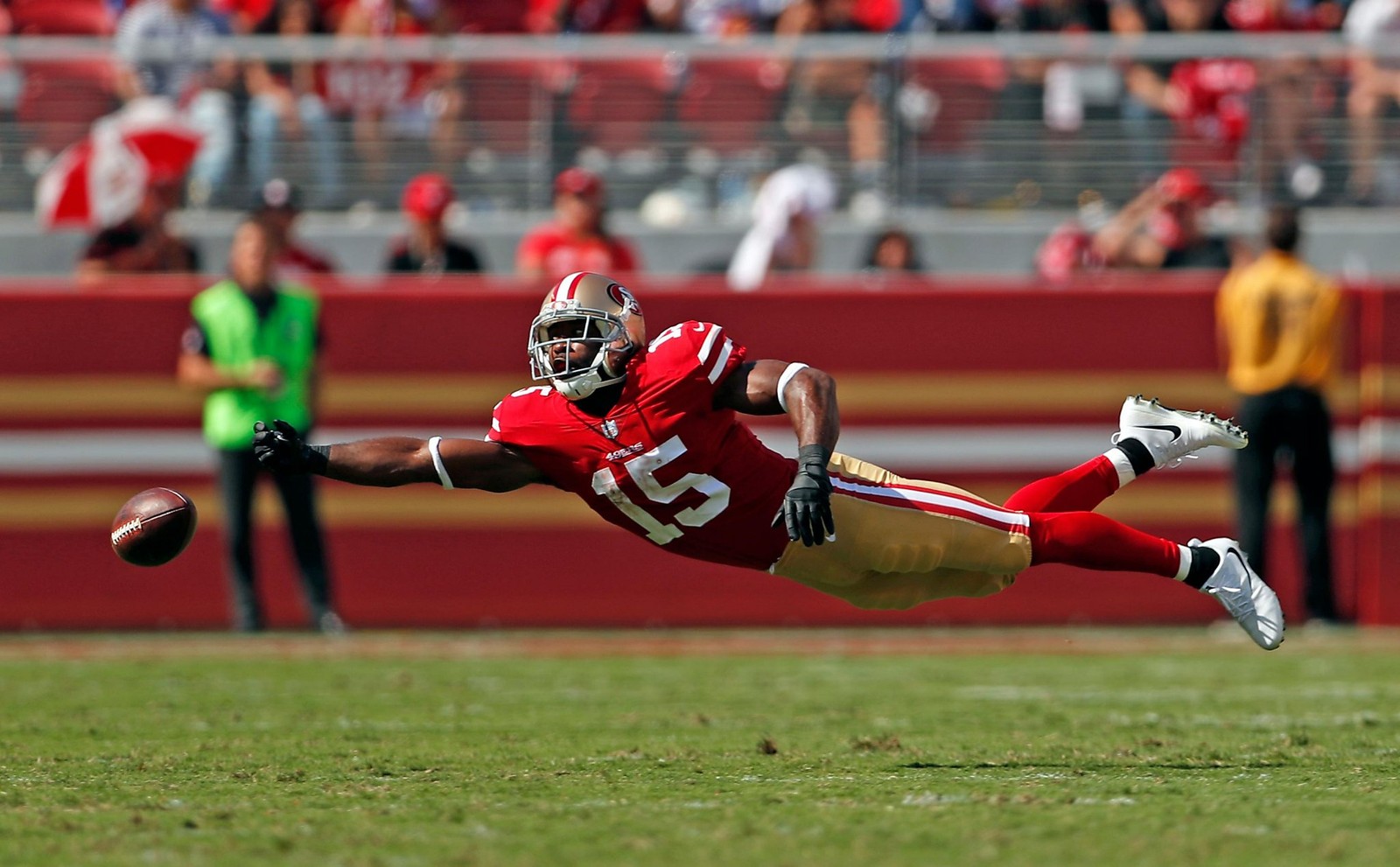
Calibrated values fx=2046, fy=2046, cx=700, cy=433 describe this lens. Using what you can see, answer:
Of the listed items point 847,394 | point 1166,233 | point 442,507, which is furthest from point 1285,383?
point 442,507

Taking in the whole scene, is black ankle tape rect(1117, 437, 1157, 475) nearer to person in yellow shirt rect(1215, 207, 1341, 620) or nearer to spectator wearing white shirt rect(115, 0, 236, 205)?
person in yellow shirt rect(1215, 207, 1341, 620)

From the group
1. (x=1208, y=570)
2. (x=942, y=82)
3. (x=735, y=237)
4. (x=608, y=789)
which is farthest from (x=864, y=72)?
(x=608, y=789)

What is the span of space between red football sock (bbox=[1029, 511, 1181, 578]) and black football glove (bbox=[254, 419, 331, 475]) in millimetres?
2194

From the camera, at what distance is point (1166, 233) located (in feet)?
38.6

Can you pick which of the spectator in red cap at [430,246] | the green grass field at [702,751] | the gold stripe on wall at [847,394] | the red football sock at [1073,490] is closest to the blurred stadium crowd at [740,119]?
the spectator in red cap at [430,246]

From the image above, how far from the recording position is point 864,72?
12.2 meters

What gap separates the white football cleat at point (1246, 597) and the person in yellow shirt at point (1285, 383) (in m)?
4.08

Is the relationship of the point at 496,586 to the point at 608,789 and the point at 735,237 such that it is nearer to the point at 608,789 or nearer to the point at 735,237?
the point at 735,237

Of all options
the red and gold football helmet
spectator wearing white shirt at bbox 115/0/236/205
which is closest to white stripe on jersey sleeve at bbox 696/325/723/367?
the red and gold football helmet

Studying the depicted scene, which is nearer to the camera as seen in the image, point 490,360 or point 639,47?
point 490,360

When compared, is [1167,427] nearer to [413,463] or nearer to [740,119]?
[413,463]

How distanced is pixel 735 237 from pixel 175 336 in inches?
135

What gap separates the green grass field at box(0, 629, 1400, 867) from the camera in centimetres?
452

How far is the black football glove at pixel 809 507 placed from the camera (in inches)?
221
